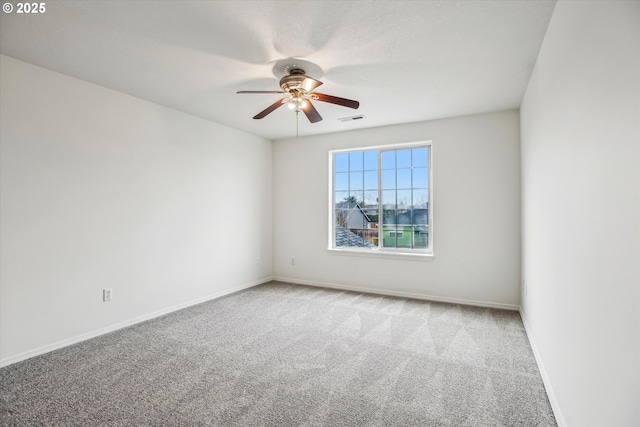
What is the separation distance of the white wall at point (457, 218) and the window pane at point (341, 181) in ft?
0.71

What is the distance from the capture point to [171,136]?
389cm

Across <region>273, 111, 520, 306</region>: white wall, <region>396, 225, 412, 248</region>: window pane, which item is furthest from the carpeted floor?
<region>396, 225, 412, 248</region>: window pane

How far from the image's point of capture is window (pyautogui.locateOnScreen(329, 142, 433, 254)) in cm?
456

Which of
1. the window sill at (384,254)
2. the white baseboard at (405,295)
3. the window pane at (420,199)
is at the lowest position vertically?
the white baseboard at (405,295)

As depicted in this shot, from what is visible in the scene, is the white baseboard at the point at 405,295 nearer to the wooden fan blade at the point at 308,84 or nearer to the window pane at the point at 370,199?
the window pane at the point at 370,199

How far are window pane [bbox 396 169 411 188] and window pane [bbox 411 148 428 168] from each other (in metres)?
0.15

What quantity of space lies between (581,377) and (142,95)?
4258mm

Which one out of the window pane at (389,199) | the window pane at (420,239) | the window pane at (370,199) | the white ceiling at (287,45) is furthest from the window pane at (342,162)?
the white ceiling at (287,45)

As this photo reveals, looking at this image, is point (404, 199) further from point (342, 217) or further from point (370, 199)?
point (342, 217)

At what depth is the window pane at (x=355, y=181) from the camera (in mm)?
5059

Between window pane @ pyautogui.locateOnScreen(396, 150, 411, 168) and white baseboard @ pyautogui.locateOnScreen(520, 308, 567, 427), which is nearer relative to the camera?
white baseboard @ pyautogui.locateOnScreen(520, 308, 567, 427)

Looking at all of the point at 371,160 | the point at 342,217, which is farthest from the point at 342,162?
the point at 342,217

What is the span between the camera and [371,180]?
495cm

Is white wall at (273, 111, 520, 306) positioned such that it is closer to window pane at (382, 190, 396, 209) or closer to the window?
the window
